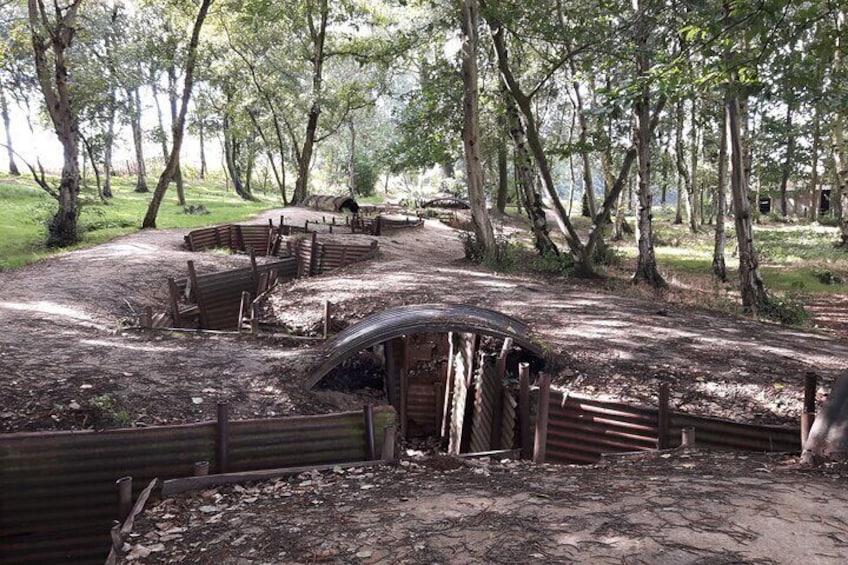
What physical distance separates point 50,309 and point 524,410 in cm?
919

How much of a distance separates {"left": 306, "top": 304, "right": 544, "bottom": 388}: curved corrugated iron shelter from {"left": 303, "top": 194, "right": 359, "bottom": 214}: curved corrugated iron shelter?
25774mm

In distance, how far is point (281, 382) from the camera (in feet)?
25.6

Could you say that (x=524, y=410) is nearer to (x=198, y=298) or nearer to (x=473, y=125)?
(x=198, y=298)

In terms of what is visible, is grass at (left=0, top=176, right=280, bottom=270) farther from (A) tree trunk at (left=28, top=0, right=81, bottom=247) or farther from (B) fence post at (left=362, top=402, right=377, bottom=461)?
(B) fence post at (left=362, top=402, right=377, bottom=461)

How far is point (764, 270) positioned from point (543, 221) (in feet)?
28.6

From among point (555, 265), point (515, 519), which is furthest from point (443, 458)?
point (555, 265)

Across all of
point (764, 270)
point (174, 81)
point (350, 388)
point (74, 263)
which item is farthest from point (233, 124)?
point (350, 388)

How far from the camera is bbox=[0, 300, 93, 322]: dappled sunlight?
35.9 feet

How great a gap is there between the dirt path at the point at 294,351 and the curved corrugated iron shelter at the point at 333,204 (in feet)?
63.3

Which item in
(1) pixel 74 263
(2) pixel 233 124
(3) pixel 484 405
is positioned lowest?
(3) pixel 484 405

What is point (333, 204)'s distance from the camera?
3466cm

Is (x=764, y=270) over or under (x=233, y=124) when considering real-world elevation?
under

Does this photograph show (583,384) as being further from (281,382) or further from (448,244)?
(448,244)

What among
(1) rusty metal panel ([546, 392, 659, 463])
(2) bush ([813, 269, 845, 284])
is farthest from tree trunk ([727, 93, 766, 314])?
(1) rusty metal panel ([546, 392, 659, 463])
